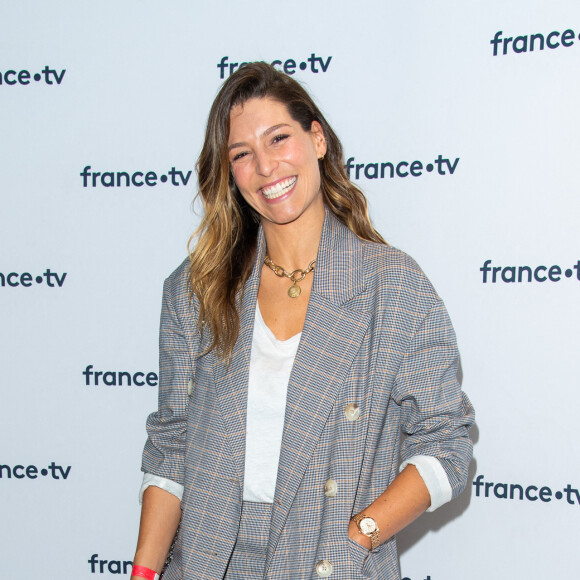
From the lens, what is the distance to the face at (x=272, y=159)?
6.01 ft

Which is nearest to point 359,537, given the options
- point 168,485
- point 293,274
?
point 168,485

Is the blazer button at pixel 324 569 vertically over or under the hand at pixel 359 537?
under

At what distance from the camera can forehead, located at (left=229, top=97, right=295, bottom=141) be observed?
6.02 ft

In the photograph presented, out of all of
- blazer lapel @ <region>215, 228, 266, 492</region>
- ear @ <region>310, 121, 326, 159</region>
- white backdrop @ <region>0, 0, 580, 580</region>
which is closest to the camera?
blazer lapel @ <region>215, 228, 266, 492</region>

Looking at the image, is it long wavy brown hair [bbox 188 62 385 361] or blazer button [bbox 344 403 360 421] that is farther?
long wavy brown hair [bbox 188 62 385 361]

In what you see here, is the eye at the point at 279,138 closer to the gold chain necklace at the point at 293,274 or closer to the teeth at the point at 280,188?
the teeth at the point at 280,188

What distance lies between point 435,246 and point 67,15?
1505 mm

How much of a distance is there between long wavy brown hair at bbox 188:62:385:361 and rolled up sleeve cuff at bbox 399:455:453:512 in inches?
21.2

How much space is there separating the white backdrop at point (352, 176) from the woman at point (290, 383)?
420mm

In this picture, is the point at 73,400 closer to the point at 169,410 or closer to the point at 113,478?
the point at 113,478

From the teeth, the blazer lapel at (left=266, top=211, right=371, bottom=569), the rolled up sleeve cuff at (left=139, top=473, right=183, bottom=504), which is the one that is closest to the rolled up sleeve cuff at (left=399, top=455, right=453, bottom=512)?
the blazer lapel at (left=266, top=211, right=371, bottom=569)

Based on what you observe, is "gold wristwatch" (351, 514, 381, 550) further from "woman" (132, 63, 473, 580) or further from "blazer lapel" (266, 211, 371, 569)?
"blazer lapel" (266, 211, 371, 569)

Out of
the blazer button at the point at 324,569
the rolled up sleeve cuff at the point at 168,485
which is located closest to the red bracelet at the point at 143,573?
the rolled up sleeve cuff at the point at 168,485

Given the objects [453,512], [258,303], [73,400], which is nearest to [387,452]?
[258,303]
